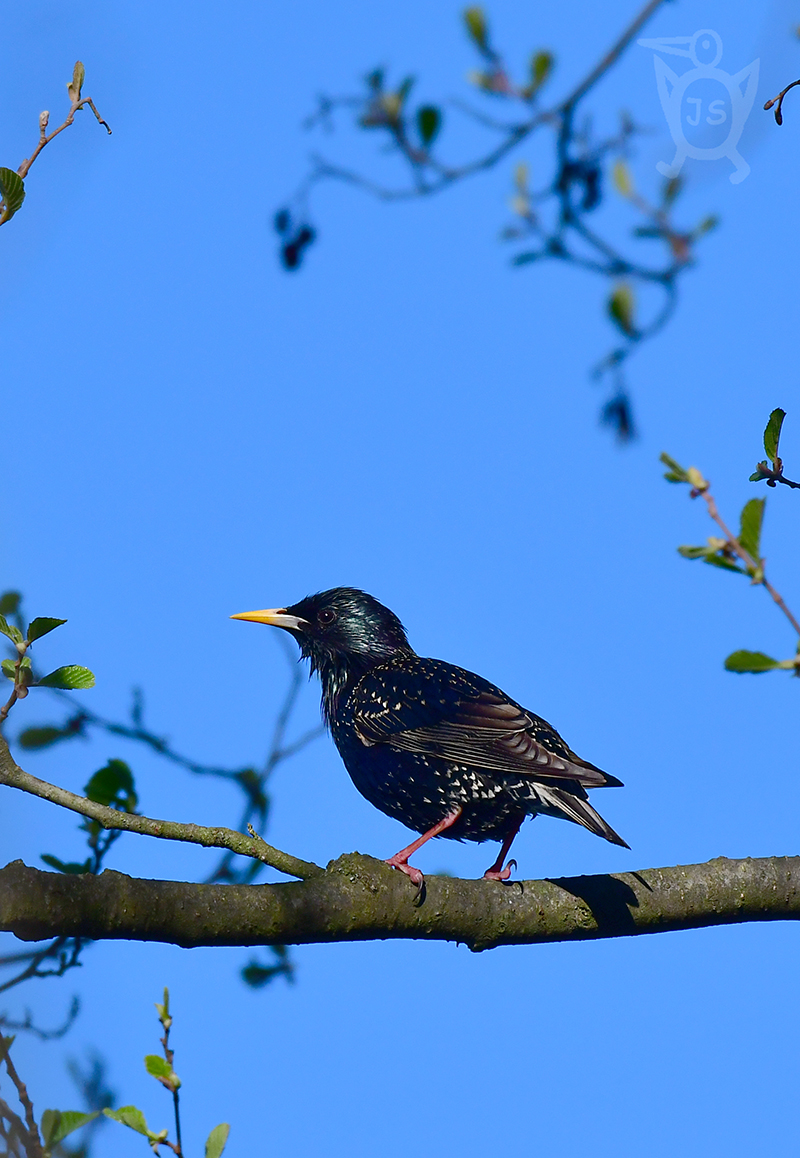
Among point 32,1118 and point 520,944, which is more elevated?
point 520,944

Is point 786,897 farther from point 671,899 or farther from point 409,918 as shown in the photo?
point 409,918

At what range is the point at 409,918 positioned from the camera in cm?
342

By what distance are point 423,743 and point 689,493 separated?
3.01 metres

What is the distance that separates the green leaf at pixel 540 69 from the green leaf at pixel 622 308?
73 cm

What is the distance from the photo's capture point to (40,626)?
279 cm

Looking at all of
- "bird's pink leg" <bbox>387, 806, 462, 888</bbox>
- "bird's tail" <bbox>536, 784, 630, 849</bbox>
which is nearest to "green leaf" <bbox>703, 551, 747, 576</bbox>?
"bird's tail" <bbox>536, 784, 630, 849</bbox>

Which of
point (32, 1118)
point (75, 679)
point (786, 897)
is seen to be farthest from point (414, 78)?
point (32, 1118)

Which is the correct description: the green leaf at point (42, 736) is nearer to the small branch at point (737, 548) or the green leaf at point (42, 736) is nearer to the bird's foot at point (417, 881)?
the bird's foot at point (417, 881)

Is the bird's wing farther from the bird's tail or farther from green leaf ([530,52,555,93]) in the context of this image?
green leaf ([530,52,555,93])

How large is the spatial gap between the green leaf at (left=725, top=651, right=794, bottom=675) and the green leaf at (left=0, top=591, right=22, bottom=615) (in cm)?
186

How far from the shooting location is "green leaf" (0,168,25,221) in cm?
247

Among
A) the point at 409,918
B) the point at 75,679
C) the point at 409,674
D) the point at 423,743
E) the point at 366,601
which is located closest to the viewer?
the point at 75,679

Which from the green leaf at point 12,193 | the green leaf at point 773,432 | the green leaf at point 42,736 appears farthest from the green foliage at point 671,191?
the green leaf at point 42,736

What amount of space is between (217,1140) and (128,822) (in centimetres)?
105
